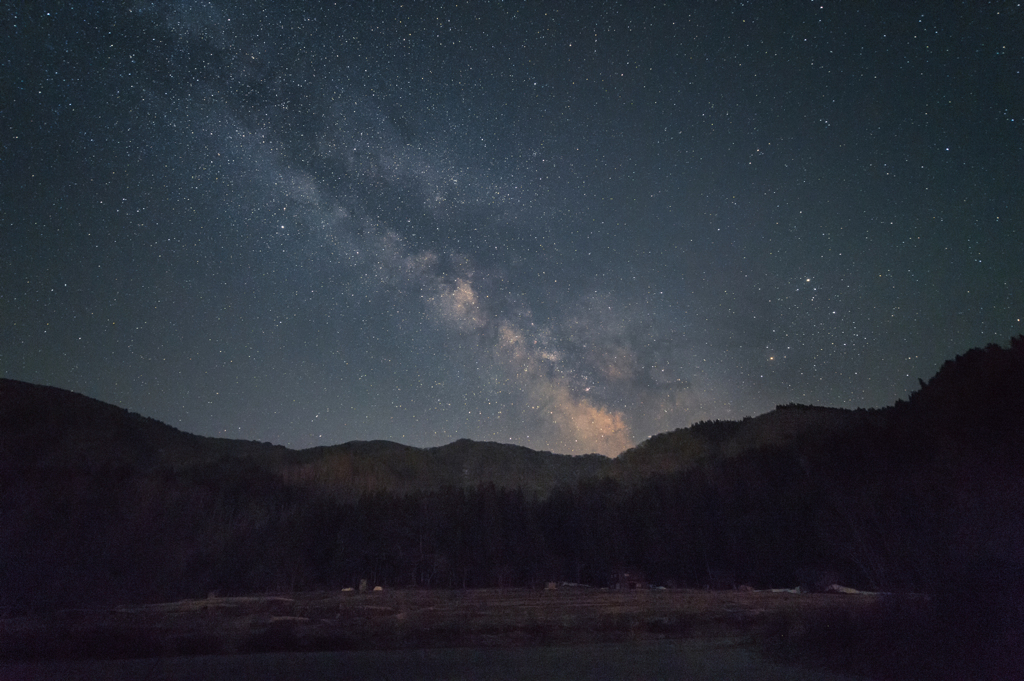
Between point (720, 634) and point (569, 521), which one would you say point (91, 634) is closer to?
point (720, 634)

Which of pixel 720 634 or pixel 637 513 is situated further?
pixel 637 513

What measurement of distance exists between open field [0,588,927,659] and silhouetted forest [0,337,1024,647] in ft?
38.4

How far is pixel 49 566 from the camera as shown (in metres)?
69.4

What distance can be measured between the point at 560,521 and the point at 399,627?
77.6 meters

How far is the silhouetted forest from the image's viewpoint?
54.9 metres

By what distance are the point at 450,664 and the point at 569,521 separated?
298ft

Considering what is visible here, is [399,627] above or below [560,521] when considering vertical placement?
below

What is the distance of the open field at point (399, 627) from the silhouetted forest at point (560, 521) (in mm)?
11699

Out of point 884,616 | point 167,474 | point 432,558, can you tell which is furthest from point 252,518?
point 884,616

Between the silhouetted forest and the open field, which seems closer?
the open field

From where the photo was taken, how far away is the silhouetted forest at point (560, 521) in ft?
180

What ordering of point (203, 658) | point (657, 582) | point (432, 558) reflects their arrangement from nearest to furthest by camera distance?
point (203, 658) < point (657, 582) < point (432, 558)

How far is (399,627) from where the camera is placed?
137ft

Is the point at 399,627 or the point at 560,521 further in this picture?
the point at 560,521
